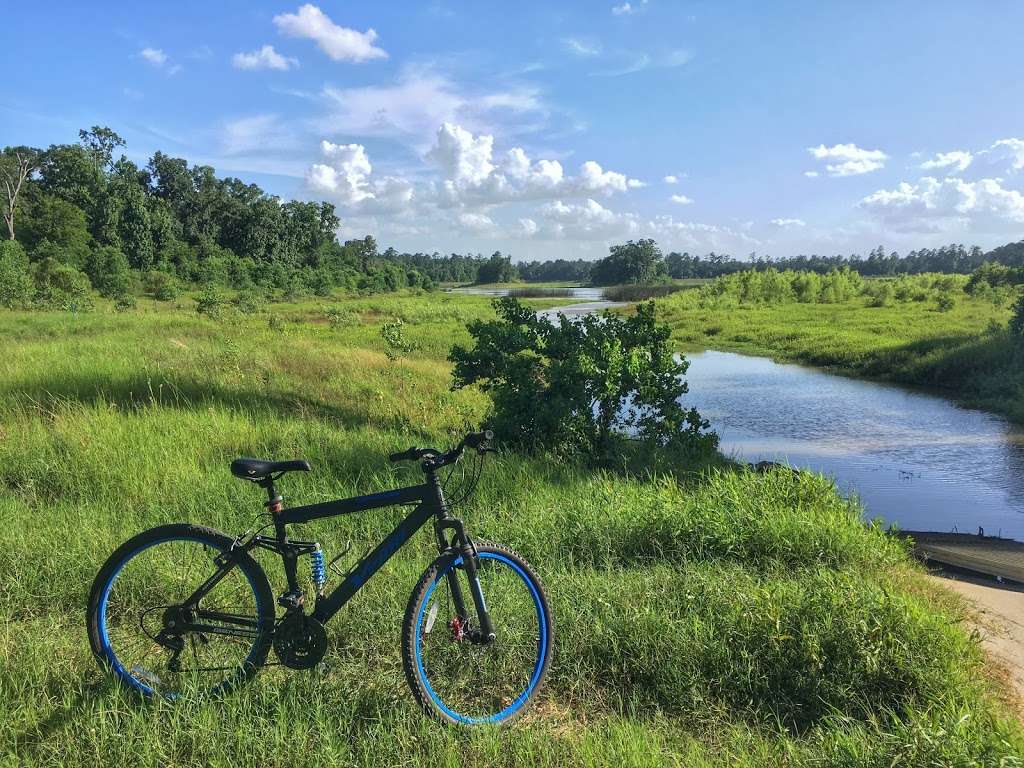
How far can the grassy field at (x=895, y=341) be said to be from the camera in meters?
19.1

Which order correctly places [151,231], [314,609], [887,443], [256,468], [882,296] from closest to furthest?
1. [256,468]
2. [314,609]
3. [887,443]
4. [882,296]
5. [151,231]

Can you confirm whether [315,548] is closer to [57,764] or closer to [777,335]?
[57,764]

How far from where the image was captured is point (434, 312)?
139 ft

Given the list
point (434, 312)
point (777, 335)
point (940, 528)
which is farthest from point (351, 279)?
point (940, 528)

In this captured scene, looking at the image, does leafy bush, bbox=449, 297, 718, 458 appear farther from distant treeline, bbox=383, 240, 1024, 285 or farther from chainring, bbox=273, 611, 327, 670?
distant treeline, bbox=383, 240, 1024, 285

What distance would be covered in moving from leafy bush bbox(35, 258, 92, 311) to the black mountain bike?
96.9ft

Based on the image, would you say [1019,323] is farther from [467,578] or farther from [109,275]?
[109,275]

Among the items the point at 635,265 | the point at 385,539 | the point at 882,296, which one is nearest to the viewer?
the point at 385,539

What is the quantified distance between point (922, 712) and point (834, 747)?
0.80 meters

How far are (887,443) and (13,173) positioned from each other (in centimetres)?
7498

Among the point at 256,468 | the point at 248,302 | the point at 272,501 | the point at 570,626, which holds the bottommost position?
the point at 570,626

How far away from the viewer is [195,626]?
310 cm

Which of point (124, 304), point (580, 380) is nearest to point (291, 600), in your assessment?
point (580, 380)

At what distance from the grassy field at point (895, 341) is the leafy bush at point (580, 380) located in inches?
446
